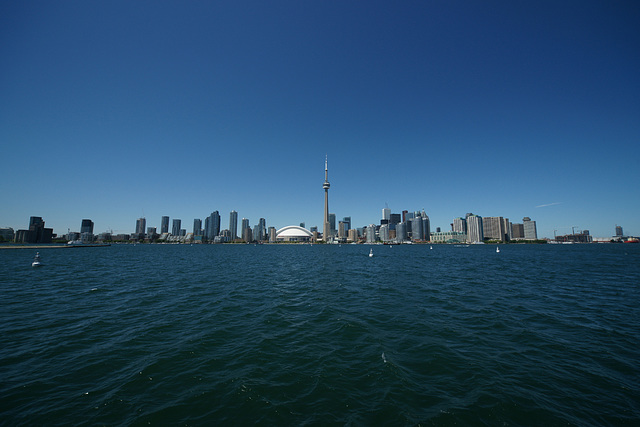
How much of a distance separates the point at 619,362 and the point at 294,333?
16.5 metres

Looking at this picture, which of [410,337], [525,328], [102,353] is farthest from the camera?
[525,328]

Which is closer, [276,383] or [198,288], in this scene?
[276,383]

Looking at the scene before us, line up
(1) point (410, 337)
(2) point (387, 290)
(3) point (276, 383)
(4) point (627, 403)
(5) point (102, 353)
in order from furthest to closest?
1. (2) point (387, 290)
2. (1) point (410, 337)
3. (5) point (102, 353)
4. (3) point (276, 383)
5. (4) point (627, 403)

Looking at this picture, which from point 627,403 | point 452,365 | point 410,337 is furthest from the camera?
point 410,337

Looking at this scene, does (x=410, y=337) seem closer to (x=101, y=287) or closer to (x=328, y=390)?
(x=328, y=390)

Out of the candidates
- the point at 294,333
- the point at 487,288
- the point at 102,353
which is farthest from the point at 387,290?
the point at 102,353

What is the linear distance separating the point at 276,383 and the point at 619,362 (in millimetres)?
16386

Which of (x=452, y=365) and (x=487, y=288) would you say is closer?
(x=452, y=365)

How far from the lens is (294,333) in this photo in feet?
50.5

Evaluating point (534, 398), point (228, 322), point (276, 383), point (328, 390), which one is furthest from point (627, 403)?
point (228, 322)

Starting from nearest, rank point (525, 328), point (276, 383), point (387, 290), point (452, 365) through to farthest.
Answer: point (276, 383), point (452, 365), point (525, 328), point (387, 290)

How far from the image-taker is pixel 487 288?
3017 cm

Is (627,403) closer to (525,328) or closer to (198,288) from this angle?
(525,328)

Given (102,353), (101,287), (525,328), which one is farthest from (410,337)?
(101,287)
